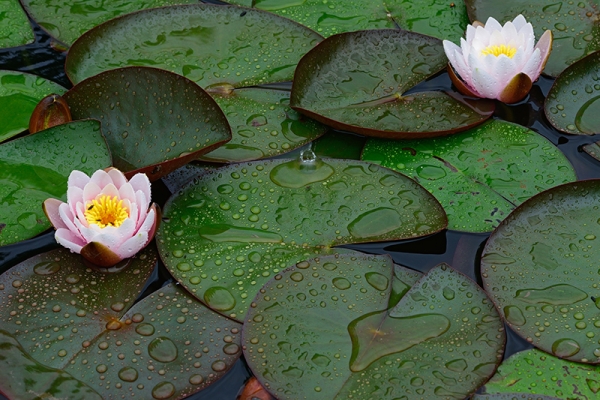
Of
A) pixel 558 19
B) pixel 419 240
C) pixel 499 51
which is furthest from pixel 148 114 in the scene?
pixel 558 19

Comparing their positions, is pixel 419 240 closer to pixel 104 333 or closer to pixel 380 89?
pixel 380 89

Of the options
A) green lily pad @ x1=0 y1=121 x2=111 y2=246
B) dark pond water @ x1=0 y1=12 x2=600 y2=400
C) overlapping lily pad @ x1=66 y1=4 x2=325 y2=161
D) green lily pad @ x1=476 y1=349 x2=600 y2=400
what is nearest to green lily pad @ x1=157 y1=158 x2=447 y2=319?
dark pond water @ x1=0 y1=12 x2=600 y2=400

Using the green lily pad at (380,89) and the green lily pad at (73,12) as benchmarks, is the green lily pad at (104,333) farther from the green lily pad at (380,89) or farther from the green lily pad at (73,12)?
the green lily pad at (73,12)

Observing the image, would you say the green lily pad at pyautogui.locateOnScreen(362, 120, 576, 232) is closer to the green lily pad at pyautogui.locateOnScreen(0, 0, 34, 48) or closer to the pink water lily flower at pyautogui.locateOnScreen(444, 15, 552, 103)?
the pink water lily flower at pyautogui.locateOnScreen(444, 15, 552, 103)

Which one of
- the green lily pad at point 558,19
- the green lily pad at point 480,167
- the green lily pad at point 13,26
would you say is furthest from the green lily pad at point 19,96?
the green lily pad at point 558,19

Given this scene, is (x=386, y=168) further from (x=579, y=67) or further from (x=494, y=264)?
(x=579, y=67)
